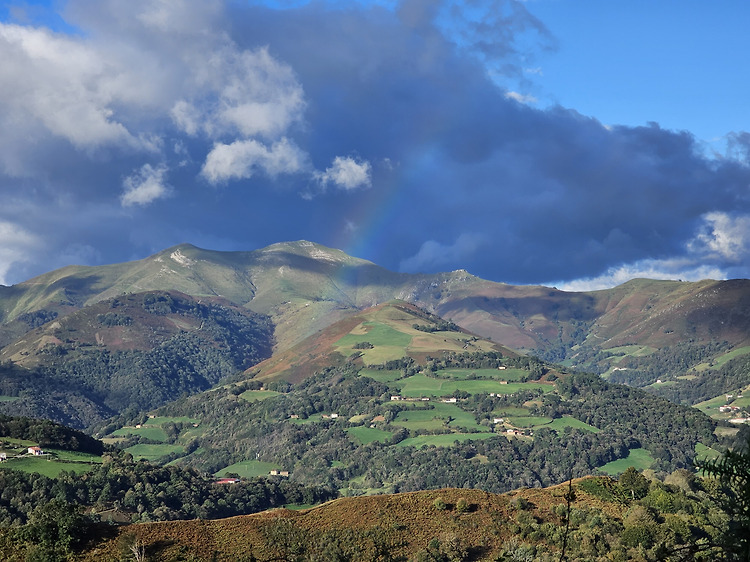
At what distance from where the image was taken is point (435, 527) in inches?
3492

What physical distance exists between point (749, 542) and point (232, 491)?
7621 inches

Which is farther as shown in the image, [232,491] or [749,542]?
[232,491]

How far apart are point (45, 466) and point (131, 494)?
25580 millimetres

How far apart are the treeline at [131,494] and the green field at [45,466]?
12.2ft

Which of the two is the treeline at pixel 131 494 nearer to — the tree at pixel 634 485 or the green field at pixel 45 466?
the green field at pixel 45 466

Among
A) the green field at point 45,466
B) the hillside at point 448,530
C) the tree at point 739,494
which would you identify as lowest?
the hillside at point 448,530

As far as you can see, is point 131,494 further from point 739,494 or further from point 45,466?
point 739,494

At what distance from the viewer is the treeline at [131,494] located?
156m

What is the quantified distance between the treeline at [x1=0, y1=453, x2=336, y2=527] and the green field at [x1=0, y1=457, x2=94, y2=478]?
373 centimetres

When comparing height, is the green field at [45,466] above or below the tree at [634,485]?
above

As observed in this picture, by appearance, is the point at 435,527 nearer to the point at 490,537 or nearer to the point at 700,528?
the point at 490,537

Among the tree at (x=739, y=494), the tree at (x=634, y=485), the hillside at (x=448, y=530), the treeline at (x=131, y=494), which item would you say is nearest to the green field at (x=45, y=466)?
the treeline at (x=131, y=494)

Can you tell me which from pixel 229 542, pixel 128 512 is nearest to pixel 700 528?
pixel 229 542

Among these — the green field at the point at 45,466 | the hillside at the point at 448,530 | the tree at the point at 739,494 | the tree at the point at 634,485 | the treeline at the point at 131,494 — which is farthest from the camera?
the green field at the point at 45,466
